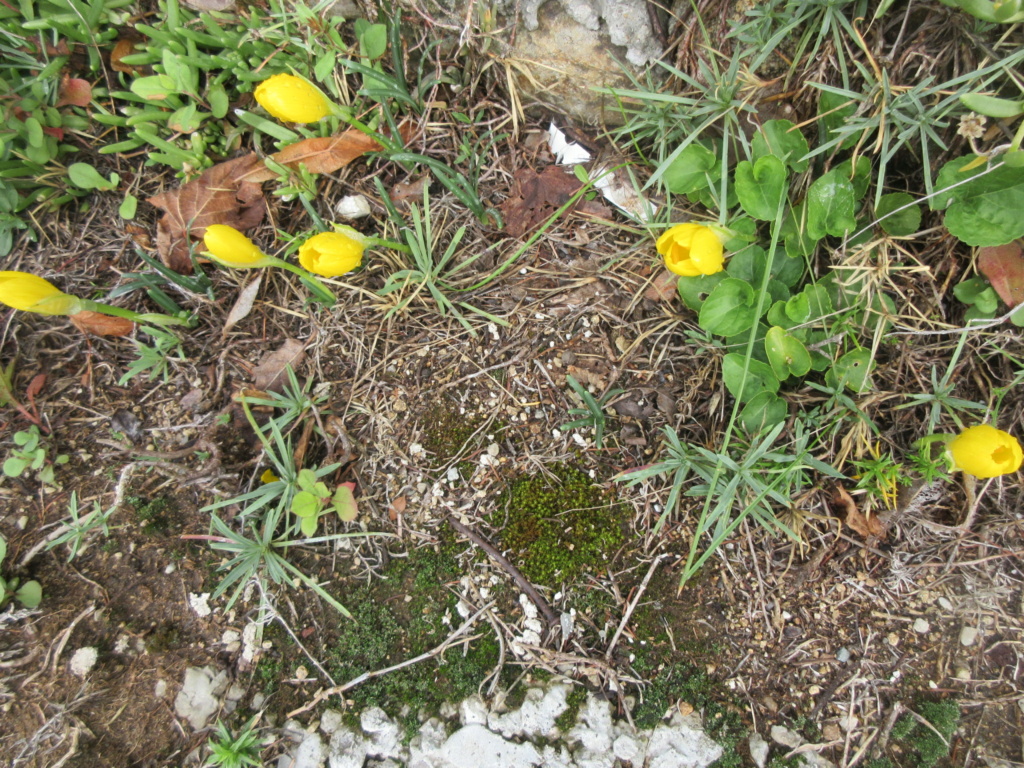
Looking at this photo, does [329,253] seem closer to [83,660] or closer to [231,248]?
[231,248]

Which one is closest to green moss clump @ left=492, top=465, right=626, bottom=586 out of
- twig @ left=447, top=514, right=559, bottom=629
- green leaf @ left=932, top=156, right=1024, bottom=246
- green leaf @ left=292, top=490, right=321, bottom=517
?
twig @ left=447, top=514, right=559, bottom=629

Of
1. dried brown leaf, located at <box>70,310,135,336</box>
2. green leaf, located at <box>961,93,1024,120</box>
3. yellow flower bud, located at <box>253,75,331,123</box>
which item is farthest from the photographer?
dried brown leaf, located at <box>70,310,135,336</box>

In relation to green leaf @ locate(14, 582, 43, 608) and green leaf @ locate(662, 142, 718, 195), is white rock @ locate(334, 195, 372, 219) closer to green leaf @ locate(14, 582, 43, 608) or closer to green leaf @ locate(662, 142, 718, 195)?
green leaf @ locate(662, 142, 718, 195)

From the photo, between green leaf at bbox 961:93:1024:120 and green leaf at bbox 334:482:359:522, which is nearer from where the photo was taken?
green leaf at bbox 961:93:1024:120

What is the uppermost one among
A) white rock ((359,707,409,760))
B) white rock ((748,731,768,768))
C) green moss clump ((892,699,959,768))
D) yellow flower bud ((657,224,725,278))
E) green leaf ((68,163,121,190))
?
yellow flower bud ((657,224,725,278))

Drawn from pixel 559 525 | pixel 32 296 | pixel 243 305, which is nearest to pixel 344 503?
pixel 559 525

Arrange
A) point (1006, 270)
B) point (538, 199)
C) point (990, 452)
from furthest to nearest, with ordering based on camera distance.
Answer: point (538, 199) < point (1006, 270) < point (990, 452)

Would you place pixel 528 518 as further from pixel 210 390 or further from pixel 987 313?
pixel 987 313

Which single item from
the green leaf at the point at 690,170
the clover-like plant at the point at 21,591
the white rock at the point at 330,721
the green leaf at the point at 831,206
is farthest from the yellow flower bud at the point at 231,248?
the green leaf at the point at 831,206
